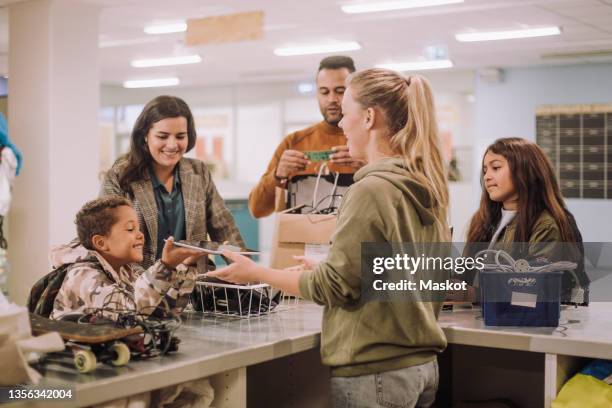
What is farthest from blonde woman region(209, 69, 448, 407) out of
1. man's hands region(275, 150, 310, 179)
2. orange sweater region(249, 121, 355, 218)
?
orange sweater region(249, 121, 355, 218)

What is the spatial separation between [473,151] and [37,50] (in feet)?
22.9

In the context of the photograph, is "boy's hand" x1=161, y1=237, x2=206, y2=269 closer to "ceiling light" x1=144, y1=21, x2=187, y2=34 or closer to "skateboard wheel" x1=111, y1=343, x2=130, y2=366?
"skateboard wheel" x1=111, y1=343, x2=130, y2=366

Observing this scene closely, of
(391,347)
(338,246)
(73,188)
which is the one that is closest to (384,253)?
(338,246)

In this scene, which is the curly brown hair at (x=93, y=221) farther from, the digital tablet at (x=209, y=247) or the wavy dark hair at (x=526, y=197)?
the wavy dark hair at (x=526, y=197)

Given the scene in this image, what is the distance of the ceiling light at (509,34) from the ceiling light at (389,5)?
5.45ft

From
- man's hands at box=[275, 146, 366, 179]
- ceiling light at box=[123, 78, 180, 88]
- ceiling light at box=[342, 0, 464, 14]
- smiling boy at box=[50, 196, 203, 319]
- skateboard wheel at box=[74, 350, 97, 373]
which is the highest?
ceiling light at box=[123, 78, 180, 88]

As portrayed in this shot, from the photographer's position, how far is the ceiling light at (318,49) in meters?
8.89

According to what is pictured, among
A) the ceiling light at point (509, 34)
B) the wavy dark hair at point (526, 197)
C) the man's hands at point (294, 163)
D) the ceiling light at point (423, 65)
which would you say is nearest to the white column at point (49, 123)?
the man's hands at point (294, 163)

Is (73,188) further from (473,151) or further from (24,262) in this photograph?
(473,151)

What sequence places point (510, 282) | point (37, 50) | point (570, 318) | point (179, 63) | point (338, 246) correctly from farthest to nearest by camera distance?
point (179, 63), point (37, 50), point (570, 318), point (510, 282), point (338, 246)

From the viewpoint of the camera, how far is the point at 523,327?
2.17 m

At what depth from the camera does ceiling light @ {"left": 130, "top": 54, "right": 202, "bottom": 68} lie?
10.0 meters

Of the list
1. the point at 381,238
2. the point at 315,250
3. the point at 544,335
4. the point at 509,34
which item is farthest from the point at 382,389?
the point at 509,34

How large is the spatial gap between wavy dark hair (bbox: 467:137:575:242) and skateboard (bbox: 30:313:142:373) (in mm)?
1454
